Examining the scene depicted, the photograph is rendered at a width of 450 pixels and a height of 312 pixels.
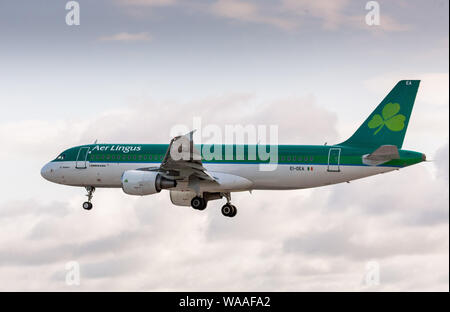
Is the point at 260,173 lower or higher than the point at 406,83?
lower

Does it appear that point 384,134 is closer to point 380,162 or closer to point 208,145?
point 380,162

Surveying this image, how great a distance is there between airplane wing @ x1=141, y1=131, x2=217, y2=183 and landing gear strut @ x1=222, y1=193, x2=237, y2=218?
159 inches

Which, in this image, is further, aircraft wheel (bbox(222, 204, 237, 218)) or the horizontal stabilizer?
aircraft wheel (bbox(222, 204, 237, 218))

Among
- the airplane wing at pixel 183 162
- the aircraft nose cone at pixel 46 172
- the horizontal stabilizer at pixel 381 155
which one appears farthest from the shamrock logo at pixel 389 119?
the aircraft nose cone at pixel 46 172

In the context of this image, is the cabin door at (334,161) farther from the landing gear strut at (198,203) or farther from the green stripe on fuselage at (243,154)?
the landing gear strut at (198,203)

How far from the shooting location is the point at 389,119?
6128 cm

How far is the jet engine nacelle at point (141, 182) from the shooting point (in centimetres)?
5881

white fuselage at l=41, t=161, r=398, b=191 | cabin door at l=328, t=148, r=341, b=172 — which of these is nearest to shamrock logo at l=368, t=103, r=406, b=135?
cabin door at l=328, t=148, r=341, b=172

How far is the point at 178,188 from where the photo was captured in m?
62.0

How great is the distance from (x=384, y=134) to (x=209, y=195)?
45.2 ft

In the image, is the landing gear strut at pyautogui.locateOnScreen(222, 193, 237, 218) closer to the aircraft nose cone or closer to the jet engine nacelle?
the jet engine nacelle

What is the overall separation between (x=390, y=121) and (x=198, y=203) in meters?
15.0

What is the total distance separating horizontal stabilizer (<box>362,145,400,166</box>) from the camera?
190 ft
